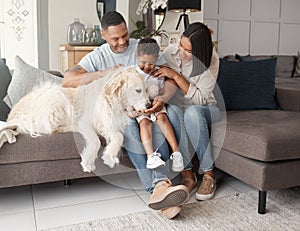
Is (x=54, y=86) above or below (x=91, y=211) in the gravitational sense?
above

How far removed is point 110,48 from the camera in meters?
1.97

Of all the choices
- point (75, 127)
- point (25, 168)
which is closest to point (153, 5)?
point (75, 127)

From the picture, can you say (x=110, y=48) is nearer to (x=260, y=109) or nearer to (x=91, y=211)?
(x=91, y=211)

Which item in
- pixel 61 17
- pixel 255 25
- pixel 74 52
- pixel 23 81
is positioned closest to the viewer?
pixel 23 81

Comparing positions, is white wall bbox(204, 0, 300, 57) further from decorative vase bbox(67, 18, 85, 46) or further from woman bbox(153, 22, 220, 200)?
woman bbox(153, 22, 220, 200)

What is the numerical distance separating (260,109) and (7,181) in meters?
1.67

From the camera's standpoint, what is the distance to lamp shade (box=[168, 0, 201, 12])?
3258 mm

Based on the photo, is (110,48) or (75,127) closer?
(75,127)

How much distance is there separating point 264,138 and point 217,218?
0.44 m

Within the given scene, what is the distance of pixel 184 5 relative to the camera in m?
3.26

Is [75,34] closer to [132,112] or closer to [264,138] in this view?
[132,112]

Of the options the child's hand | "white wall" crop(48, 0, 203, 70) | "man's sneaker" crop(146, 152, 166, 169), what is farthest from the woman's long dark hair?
"white wall" crop(48, 0, 203, 70)

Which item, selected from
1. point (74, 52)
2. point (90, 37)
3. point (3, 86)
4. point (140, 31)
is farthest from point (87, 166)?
point (140, 31)

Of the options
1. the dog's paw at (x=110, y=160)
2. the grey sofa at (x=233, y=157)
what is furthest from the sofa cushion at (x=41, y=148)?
the dog's paw at (x=110, y=160)
